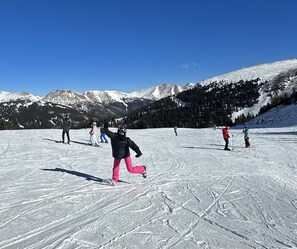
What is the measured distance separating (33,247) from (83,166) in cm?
1068

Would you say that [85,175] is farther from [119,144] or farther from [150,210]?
[150,210]

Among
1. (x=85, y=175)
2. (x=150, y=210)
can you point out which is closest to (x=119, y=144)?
(x=150, y=210)

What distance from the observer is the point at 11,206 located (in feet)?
26.1

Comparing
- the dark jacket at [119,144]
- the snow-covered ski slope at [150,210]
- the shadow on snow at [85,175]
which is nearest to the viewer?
the snow-covered ski slope at [150,210]

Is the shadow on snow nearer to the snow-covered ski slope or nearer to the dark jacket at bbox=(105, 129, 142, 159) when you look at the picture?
the snow-covered ski slope

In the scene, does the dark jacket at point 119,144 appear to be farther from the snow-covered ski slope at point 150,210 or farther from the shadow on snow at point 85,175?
the shadow on snow at point 85,175

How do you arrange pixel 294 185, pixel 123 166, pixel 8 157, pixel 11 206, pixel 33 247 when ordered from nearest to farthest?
pixel 33 247 < pixel 11 206 < pixel 294 185 < pixel 123 166 < pixel 8 157

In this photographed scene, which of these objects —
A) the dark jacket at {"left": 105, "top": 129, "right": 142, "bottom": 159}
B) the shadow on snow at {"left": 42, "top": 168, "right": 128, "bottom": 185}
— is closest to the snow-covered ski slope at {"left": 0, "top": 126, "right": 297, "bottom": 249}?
the shadow on snow at {"left": 42, "top": 168, "right": 128, "bottom": 185}

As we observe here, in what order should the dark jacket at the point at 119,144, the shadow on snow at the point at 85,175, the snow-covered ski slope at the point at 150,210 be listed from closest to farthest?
the snow-covered ski slope at the point at 150,210 → the dark jacket at the point at 119,144 → the shadow on snow at the point at 85,175

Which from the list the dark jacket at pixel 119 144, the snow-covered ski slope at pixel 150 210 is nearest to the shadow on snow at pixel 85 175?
the snow-covered ski slope at pixel 150 210

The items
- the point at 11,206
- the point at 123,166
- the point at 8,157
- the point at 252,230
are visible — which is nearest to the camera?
the point at 252,230

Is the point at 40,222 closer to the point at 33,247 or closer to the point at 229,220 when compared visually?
the point at 33,247

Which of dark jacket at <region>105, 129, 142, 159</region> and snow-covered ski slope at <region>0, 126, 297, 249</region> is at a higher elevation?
dark jacket at <region>105, 129, 142, 159</region>

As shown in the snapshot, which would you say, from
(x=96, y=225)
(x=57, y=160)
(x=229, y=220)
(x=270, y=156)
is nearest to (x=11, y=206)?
(x=96, y=225)
